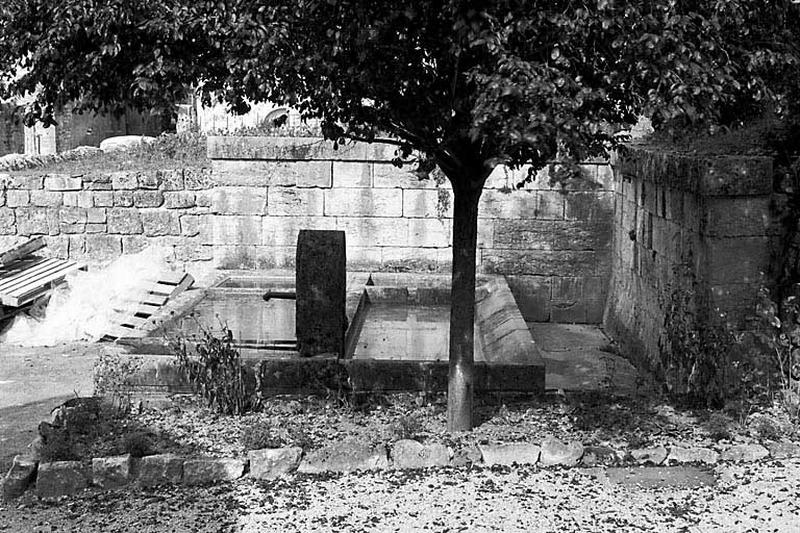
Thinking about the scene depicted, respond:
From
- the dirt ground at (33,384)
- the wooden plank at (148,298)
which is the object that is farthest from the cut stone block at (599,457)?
the wooden plank at (148,298)

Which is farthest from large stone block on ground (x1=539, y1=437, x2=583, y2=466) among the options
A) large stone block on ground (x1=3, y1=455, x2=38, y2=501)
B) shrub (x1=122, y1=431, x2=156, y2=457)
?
large stone block on ground (x1=3, y1=455, x2=38, y2=501)

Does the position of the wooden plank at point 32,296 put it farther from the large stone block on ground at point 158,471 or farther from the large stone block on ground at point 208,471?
the large stone block on ground at point 208,471

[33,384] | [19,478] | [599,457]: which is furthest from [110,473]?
[33,384]

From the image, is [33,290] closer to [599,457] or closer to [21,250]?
[21,250]

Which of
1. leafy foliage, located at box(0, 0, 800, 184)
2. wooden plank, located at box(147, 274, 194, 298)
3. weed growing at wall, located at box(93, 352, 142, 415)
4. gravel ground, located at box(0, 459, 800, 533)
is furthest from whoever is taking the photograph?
wooden plank, located at box(147, 274, 194, 298)

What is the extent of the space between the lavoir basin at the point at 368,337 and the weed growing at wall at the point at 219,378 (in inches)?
7.7

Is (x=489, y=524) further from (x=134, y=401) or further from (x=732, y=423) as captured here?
(x=134, y=401)

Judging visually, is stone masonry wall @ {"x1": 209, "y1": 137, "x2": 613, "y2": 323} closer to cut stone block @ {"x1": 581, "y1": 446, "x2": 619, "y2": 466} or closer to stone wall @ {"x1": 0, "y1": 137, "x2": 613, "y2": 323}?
stone wall @ {"x1": 0, "y1": 137, "x2": 613, "y2": 323}

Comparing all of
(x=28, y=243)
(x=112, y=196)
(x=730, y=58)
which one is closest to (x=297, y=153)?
(x=112, y=196)

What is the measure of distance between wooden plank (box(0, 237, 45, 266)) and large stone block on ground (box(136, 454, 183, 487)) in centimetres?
691

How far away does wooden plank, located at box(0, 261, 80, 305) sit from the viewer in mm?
11305

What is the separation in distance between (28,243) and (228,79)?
767 cm

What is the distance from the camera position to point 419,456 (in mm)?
5887

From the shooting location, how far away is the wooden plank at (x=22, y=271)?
1160 centimetres
